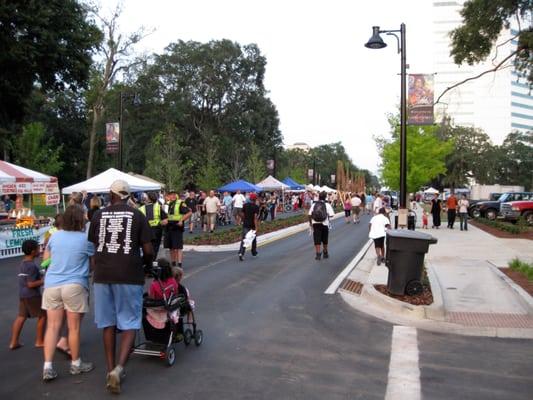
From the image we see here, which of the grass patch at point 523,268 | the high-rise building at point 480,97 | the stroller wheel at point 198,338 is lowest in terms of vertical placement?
the stroller wheel at point 198,338

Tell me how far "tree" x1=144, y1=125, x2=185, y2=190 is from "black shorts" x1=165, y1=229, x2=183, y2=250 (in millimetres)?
27712

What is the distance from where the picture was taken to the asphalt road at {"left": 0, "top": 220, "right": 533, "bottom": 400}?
4.90 meters

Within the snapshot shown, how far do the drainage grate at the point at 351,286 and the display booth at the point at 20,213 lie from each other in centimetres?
934

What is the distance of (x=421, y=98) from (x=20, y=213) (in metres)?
12.0

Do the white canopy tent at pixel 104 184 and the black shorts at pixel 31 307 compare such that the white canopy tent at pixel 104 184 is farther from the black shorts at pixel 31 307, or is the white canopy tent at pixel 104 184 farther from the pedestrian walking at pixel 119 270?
the pedestrian walking at pixel 119 270

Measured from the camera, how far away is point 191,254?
1520cm

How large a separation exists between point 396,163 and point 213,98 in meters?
28.3

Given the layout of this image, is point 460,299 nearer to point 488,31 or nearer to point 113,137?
point 488,31

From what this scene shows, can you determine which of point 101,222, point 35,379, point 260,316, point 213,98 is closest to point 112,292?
point 101,222

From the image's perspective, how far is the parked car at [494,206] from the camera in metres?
32.8

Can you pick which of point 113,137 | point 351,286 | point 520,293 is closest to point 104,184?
point 113,137

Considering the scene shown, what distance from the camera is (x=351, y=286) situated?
10.2 meters

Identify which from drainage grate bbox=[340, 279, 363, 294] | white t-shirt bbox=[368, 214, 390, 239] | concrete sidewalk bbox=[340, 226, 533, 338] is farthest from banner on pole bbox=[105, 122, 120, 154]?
drainage grate bbox=[340, 279, 363, 294]

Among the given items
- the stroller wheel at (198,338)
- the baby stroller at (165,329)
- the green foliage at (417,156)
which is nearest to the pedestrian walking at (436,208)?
the green foliage at (417,156)
